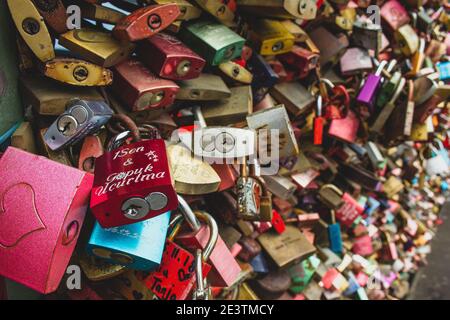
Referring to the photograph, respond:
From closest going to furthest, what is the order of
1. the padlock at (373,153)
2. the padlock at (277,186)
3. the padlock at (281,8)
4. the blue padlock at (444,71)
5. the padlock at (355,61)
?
1. the padlock at (281,8)
2. the padlock at (277,186)
3. the padlock at (355,61)
4. the padlock at (373,153)
5. the blue padlock at (444,71)

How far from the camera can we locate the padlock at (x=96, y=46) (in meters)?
1.01

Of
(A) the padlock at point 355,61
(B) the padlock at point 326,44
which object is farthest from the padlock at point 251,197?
(A) the padlock at point 355,61

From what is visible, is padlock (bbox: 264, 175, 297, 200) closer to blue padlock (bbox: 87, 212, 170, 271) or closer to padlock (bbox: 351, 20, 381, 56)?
blue padlock (bbox: 87, 212, 170, 271)

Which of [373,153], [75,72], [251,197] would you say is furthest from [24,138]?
[373,153]

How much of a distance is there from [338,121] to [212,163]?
35.2 inches

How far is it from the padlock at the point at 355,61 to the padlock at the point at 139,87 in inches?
44.0

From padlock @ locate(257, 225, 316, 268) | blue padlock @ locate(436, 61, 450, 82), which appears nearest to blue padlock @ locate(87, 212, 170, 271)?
padlock @ locate(257, 225, 316, 268)

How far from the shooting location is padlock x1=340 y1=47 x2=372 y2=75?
1951mm

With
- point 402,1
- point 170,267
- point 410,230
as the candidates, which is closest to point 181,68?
point 170,267

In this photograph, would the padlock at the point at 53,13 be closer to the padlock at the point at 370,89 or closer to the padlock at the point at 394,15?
the padlock at the point at 370,89

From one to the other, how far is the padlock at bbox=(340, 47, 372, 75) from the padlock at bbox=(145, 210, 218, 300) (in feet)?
3.99

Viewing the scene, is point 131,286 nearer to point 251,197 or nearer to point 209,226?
point 209,226
